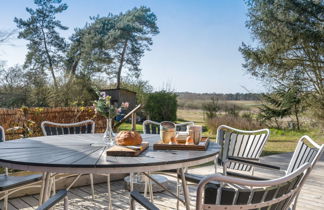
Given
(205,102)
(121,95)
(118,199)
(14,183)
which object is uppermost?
(121,95)

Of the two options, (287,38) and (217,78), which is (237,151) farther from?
(217,78)

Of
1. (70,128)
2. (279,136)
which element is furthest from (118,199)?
(279,136)

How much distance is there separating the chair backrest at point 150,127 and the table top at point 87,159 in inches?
51.8

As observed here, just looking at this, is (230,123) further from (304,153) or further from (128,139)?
(128,139)

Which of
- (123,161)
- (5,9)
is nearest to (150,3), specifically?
(5,9)

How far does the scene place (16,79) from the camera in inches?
486

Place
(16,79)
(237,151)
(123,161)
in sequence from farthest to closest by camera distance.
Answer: (16,79) → (237,151) → (123,161)

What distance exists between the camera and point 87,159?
165cm

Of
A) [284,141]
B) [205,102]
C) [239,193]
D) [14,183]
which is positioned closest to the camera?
[239,193]

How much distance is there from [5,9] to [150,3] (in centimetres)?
693

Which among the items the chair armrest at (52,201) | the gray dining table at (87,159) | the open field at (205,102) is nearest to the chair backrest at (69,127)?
the gray dining table at (87,159)

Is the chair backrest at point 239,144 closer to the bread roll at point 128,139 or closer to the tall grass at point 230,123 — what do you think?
the bread roll at point 128,139

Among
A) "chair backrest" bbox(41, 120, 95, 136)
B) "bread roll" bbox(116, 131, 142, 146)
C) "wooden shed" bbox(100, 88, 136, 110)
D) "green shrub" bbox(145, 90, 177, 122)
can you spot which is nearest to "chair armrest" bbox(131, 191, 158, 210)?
"bread roll" bbox(116, 131, 142, 146)

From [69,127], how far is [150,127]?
927 mm
